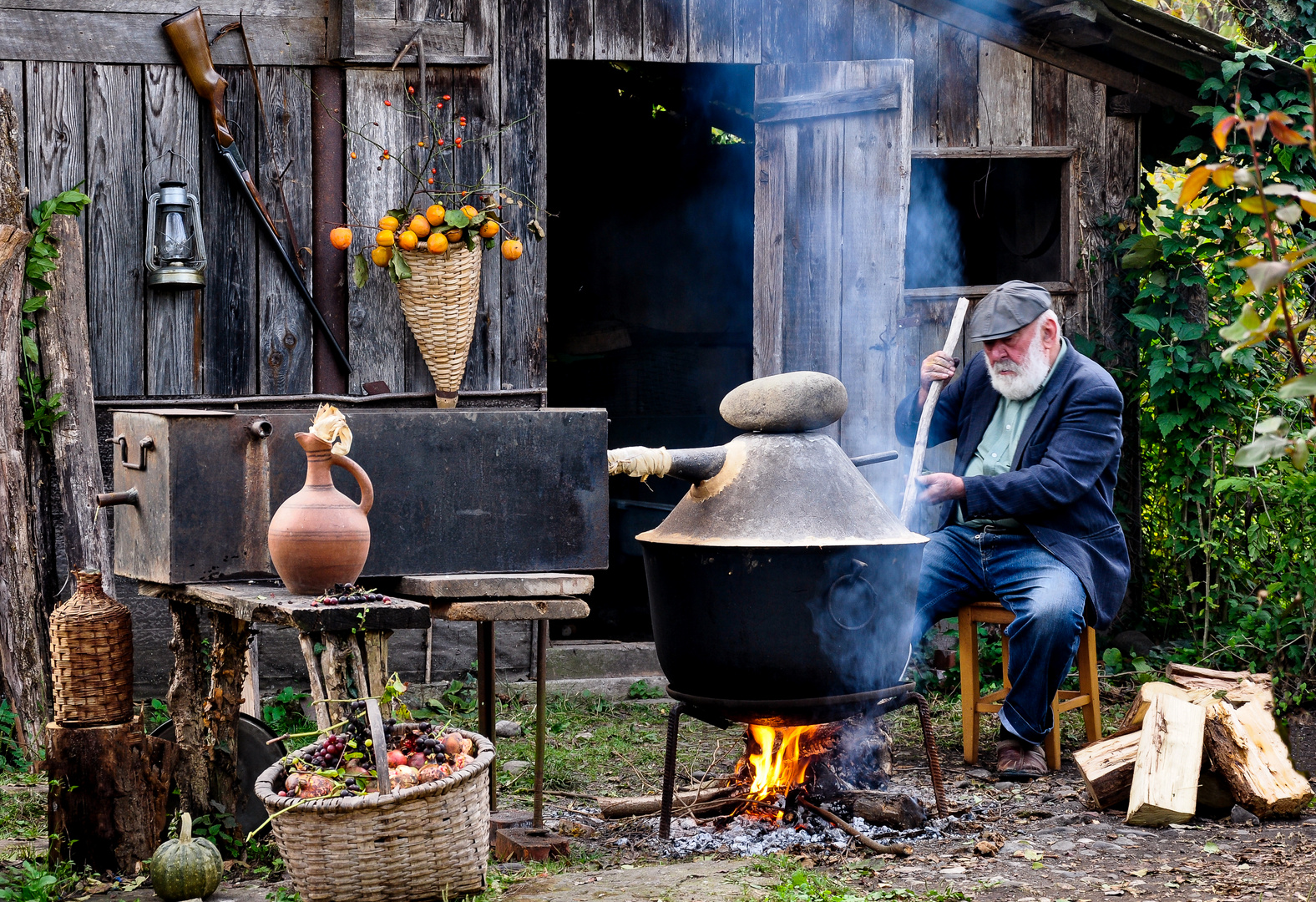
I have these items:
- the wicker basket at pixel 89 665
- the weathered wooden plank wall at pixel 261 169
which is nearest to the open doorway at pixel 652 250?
the weathered wooden plank wall at pixel 261 169

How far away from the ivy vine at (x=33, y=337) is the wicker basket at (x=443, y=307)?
4.69 feet

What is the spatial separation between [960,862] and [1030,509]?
147cm

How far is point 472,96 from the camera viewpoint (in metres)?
5.88

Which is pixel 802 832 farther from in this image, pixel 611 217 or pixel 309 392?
pixel 611 217

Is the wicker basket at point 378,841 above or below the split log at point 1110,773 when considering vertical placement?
above

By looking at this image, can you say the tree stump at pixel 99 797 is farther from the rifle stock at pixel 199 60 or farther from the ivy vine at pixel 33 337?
the rifle stock at pixel 199 60

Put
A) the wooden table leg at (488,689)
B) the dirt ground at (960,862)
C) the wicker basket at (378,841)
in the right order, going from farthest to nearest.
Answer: the wooden table leg at (488,689)
the dirt ground at (960,862)
the wicker basket at (378,841)

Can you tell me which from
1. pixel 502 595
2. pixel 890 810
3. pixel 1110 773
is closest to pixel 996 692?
pixel 1110 773

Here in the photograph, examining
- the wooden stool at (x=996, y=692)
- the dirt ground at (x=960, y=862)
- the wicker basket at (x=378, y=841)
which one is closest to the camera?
the wicker basket at (x=378, y=841)

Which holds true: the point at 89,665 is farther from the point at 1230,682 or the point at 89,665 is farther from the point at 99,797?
the point at 1230,682

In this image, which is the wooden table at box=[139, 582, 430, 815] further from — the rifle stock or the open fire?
the rifle stock

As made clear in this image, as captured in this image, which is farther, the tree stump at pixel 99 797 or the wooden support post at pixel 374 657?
the tree stump at pixel 99 797

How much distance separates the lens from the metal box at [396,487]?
12.3 feet

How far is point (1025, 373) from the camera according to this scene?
16.0 feet
